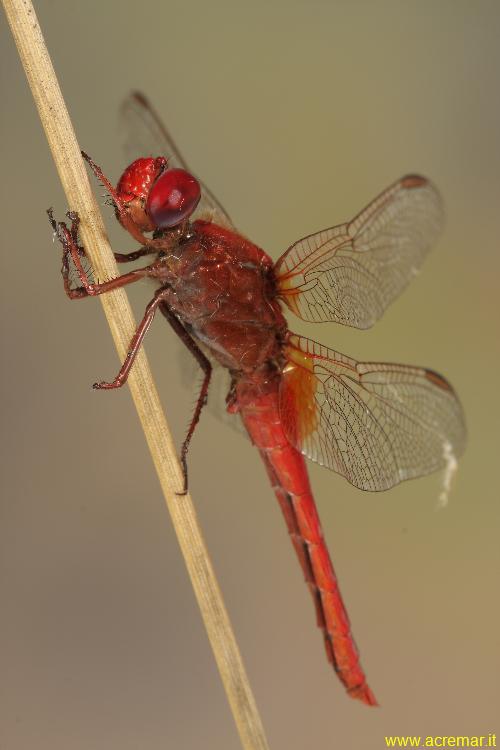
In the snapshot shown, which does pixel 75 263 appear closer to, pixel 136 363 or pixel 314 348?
pixel 136 363

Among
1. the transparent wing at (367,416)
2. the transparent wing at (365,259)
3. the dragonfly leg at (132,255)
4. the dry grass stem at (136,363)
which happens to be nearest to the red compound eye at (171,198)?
the dragonfly leg at (132,255)

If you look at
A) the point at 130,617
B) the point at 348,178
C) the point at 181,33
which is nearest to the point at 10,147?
the point at 181,33

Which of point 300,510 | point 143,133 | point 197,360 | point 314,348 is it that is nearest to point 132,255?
point 197,360

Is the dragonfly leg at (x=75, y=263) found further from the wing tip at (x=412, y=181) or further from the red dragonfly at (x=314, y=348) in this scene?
the wing tip at (x=412, y=181)

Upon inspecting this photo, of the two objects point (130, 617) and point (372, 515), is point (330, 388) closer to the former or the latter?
point (372, 515)

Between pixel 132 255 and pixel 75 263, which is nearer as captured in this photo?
pixel 75 263

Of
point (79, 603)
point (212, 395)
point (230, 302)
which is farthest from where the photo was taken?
point (79, 603)

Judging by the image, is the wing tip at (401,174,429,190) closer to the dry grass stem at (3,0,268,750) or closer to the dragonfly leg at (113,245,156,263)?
the dragonfly leg at (113,245,156,263)
